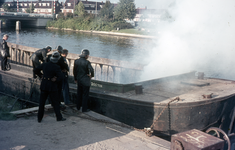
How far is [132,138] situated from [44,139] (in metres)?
1.94

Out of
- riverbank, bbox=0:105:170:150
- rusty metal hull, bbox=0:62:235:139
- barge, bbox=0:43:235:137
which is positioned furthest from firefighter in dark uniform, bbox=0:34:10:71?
riverbank, bbox=0:105:170:150

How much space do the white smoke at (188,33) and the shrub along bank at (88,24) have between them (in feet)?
134

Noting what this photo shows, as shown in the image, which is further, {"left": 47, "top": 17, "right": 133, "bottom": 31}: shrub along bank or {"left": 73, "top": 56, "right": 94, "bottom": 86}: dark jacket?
{"left": 47, "top": 17, "right": 133, "bottom": 31}: shrub along bank

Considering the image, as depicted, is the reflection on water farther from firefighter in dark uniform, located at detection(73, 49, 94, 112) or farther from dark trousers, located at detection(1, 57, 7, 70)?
firefighter in dark uniform, located at detection(73, 49, 94, 112)

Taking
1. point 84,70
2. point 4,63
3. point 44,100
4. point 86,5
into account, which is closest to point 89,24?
point 86,5

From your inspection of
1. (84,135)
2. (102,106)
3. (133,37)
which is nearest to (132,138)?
(84,135)

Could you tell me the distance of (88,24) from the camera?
53.9 m

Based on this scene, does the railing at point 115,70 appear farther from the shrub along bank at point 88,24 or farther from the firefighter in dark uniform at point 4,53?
the shrub along bank at point 88,24

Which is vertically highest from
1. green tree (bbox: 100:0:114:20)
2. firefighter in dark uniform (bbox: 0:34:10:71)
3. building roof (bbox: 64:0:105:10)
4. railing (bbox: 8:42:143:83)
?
building roof (bbox: 64:0:105:10)

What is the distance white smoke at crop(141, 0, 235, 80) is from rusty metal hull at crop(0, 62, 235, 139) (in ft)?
7.43

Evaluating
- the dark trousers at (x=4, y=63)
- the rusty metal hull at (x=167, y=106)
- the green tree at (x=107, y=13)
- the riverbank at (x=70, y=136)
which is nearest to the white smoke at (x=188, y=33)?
the rusty metal hull at (x=167, y=106)

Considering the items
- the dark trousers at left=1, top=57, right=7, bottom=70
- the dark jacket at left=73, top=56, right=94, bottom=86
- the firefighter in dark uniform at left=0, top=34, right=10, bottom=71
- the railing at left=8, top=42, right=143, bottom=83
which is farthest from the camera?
the dark trousers at left=1, top=57, right=7, bottom=70

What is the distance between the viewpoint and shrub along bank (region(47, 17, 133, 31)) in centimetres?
5059

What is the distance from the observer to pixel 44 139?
4523 mm
